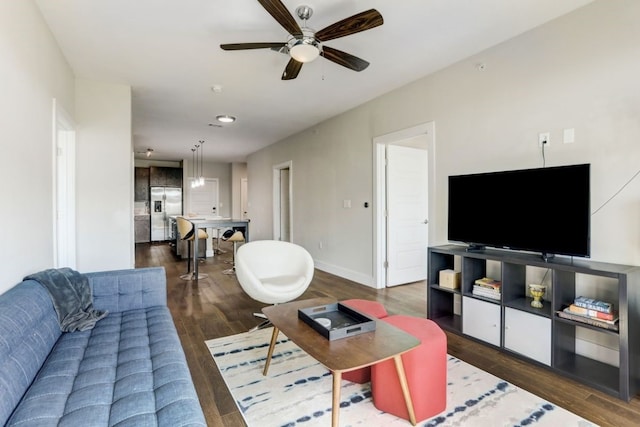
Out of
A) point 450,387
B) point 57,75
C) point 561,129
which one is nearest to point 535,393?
point 450,387

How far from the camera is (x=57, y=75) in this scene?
2879 mm

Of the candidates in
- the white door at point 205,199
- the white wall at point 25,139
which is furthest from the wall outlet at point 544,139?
the white door at point 205,199

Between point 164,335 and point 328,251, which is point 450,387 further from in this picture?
point 328,251

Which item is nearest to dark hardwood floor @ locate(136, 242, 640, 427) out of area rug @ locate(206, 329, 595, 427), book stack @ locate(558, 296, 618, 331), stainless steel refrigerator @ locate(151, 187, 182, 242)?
area rug @ locate(206, 329, 595, 427)

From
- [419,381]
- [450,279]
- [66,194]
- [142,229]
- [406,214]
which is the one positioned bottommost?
[419,381]

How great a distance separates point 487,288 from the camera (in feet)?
8.84

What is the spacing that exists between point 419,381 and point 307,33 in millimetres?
2289

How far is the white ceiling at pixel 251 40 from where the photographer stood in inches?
92.7

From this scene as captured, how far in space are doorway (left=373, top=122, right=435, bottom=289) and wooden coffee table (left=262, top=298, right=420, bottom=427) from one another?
2.65 meters

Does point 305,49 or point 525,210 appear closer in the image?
point 305,49

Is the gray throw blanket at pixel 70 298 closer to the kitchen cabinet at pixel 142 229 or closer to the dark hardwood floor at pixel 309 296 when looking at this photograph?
the dark hardwood floor at pixel 309 296

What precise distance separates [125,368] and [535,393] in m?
2.32

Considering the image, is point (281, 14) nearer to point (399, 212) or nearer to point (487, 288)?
point (487, 288)

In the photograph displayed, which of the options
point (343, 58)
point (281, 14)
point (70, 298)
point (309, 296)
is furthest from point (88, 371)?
point (309, 296)
